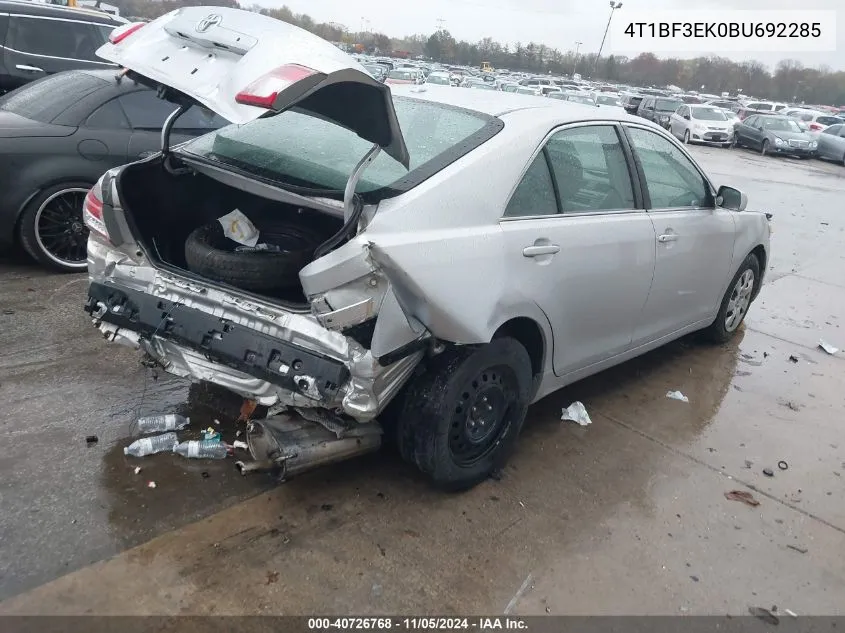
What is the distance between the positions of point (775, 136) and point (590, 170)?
79.6 ft

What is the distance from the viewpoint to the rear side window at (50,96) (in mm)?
5414

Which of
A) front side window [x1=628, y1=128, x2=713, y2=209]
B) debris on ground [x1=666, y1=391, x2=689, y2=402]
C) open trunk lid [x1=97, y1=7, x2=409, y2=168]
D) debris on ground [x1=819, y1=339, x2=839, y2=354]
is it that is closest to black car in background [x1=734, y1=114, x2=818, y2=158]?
debris on ground [x1=819, y1=339, x2=839, y2=354]

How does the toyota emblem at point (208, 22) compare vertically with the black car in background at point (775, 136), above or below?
above

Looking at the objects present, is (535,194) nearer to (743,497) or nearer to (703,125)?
(743,497)

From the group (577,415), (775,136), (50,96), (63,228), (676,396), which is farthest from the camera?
(775,136)

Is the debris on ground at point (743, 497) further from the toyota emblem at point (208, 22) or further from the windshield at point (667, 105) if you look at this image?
the windshield at point (667, 105)

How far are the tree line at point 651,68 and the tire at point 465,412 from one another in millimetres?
74343

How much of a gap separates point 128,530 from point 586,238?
7.77ft

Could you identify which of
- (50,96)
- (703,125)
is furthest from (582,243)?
(703,125)

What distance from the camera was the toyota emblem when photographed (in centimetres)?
271

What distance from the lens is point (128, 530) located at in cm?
275

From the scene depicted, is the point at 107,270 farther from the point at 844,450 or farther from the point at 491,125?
the point at 844,450

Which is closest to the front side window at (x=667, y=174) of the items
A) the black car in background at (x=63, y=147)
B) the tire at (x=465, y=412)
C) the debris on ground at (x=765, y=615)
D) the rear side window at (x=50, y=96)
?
the tire at (x=465, y=412)

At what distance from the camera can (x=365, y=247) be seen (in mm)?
2459
